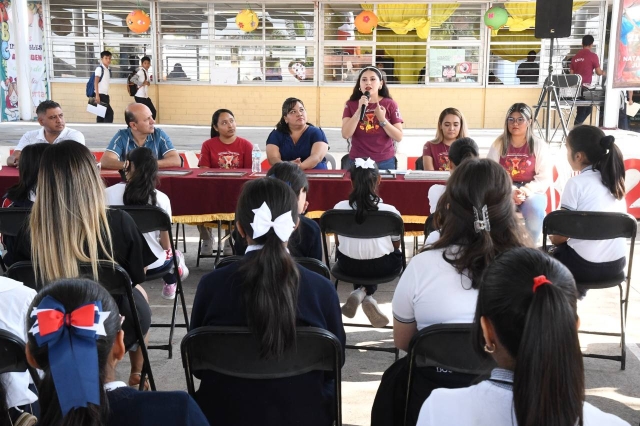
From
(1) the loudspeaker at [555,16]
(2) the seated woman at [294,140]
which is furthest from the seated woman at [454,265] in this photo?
(1) the loudspeaker at [555,16]

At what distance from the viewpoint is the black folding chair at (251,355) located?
5.79 ft

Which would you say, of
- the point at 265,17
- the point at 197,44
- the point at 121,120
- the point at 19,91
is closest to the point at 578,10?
the point at 265,17

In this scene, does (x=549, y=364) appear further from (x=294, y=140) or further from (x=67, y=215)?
(x=294, y=140)

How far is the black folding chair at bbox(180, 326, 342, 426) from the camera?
1.76m

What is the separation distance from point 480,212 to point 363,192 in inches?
59.3

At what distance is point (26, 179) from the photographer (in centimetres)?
308

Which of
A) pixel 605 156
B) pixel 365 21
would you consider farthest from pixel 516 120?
pixel 365 21

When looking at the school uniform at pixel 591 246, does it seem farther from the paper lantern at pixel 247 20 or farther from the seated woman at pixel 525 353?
the paper lantern at pixel 247 20

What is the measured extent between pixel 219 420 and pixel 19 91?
1400 centimetres

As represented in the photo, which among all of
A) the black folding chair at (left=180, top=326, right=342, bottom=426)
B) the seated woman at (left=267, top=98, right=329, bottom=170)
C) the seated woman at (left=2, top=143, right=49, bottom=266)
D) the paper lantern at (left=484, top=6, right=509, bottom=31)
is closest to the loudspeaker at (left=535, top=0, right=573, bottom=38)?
the paper lantern at (left=484, top=6, right=509, bottom=31)

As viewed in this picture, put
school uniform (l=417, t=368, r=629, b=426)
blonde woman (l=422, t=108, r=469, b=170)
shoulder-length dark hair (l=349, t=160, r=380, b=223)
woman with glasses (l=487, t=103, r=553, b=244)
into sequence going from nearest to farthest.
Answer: school uniform (l=417, t=368, r=629, b=426) → shoulder-length dark hair (l=349, t=160, r=380, b=223) → woman with glasses (l=487, t=103, r=553, b=244) → blonde woman (l=422, t=108, r=469, b=170)

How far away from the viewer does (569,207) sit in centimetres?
343

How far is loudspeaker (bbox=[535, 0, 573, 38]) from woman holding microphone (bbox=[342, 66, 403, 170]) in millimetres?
4667

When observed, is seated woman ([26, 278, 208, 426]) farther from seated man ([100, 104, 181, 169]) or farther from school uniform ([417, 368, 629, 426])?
seated man ([100, 104, 181, 169])
